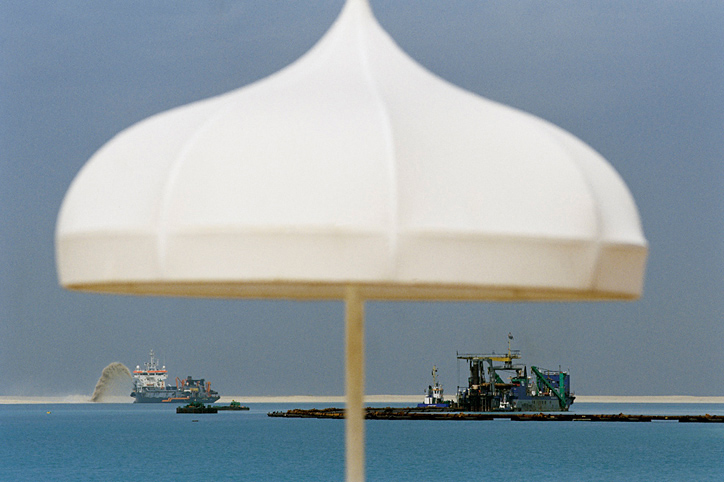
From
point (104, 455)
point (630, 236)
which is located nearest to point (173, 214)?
point (630, 236)

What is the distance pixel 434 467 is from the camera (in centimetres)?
5344

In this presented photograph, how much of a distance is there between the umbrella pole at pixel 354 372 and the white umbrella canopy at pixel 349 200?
110cm

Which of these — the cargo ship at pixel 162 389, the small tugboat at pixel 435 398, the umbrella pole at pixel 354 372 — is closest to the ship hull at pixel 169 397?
the cargo ship at pixel 162 389

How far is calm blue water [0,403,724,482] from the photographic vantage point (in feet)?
166

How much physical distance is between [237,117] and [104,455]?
203 ft

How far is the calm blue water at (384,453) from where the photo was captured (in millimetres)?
50500

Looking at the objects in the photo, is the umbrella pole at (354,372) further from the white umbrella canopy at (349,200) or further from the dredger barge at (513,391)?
the dredger barge at (513,391)

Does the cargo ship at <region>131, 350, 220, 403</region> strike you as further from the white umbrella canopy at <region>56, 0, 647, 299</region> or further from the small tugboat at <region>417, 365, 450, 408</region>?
the white umbrella canopy at <region>56, 0, 647, 299</region>

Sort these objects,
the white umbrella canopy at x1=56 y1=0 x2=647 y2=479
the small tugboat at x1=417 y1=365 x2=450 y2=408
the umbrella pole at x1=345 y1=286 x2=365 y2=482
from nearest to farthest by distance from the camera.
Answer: the white umbrella canopy at x1=56 y1=0 x2=647 y2=479
the umbrella pole at x1=345 y1=286 x2=365 y2=482
the small tugboat at x1=417 y1=365 x2=450 y2=408

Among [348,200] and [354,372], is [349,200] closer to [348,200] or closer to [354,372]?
[348,200]

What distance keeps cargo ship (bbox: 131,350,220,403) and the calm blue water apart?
40.2 m

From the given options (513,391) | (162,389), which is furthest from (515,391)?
(162,389)

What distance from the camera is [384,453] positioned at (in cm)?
6125

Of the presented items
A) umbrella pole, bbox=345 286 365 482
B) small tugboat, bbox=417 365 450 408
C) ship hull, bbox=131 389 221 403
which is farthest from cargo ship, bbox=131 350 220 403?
umbrella pole, bbox=345 286 365 482
